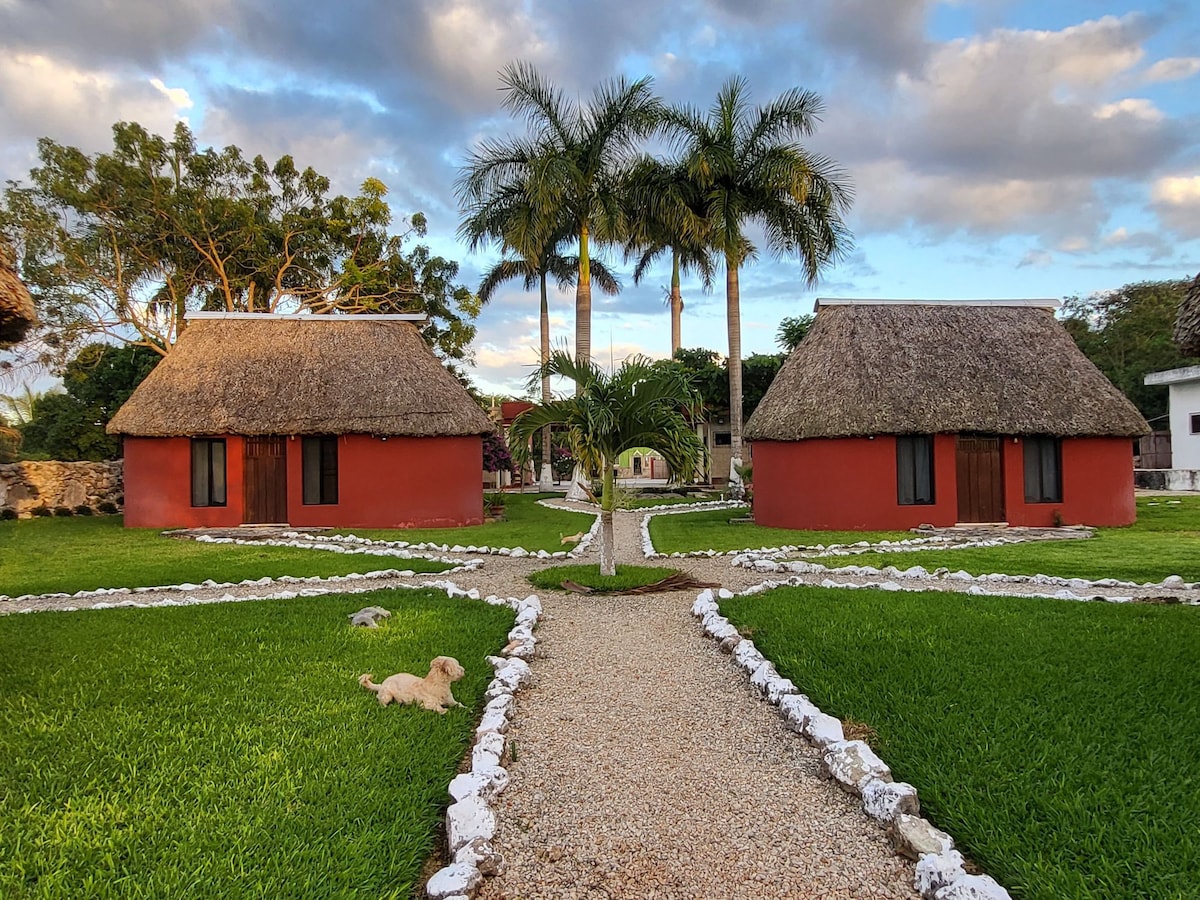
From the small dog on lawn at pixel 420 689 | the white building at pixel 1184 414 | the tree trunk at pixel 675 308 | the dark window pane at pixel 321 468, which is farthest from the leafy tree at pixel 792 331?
the small dog on lawn at pixel 420 689

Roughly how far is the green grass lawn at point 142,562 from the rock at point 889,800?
7.52 metres

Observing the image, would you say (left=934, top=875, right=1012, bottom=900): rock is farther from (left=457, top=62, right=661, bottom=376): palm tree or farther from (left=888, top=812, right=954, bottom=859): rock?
(left=457, top=62, right=661, bottom=376): palm tree

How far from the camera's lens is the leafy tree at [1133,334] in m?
32.4

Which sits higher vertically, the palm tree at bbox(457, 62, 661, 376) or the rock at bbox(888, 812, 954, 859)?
the palm tree at bbox(457, 62, 661, 376)

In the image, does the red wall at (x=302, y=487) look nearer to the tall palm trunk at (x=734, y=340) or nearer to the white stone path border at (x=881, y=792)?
the tall palm trunk at (x=734, y=340)

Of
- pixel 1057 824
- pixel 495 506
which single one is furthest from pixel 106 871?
pixel 495 506

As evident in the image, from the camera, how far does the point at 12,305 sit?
16.3 feet

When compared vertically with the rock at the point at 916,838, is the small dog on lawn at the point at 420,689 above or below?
above

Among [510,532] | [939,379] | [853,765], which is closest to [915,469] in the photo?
[939,379]

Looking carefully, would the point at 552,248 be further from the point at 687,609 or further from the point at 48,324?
the point at 687,609

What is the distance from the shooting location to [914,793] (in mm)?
3047

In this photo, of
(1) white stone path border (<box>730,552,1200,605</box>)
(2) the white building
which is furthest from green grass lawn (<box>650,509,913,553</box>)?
(2) the white building

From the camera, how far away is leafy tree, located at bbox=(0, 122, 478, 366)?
19.7 m

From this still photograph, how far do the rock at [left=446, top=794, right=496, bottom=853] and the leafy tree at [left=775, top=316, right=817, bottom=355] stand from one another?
94.4 ft
